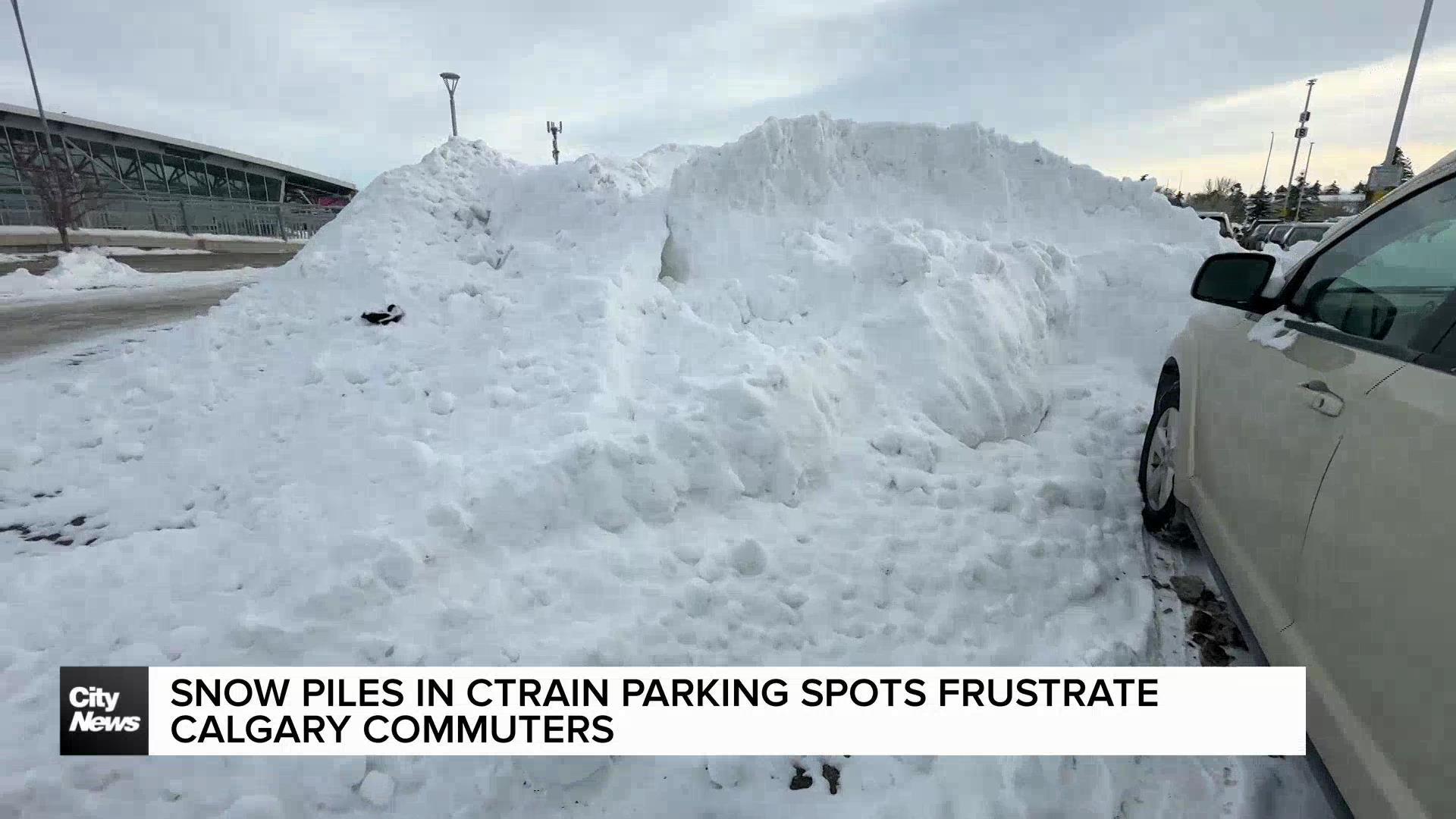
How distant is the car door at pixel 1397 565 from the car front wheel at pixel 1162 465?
5.53 feet

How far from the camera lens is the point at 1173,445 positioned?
361 centimetres

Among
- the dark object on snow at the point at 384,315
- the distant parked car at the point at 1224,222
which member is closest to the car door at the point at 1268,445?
the dark object on snow at the point at 384,315

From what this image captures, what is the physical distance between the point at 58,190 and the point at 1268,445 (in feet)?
109

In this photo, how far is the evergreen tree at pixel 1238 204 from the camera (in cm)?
5231

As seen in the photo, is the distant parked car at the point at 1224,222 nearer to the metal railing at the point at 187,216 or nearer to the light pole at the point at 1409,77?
the light pole at the point at 1409,77

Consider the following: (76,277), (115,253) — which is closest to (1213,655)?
(76,277)

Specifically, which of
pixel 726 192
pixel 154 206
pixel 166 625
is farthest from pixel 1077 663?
pixel 154 206

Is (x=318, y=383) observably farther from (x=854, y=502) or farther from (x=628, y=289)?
(x=854, y=502)

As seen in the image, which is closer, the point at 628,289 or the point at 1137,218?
the point at 628,289

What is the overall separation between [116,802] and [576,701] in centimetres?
150

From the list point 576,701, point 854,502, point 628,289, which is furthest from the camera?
point 628,289

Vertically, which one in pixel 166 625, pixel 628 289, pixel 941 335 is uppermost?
pixel 628 289

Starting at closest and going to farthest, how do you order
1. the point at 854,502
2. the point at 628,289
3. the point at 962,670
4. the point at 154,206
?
the point at 962,670 → the point at 854,502 → the point at 628,289 → the point at 154,206

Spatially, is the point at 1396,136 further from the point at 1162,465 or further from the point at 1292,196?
the point at 1292,196
